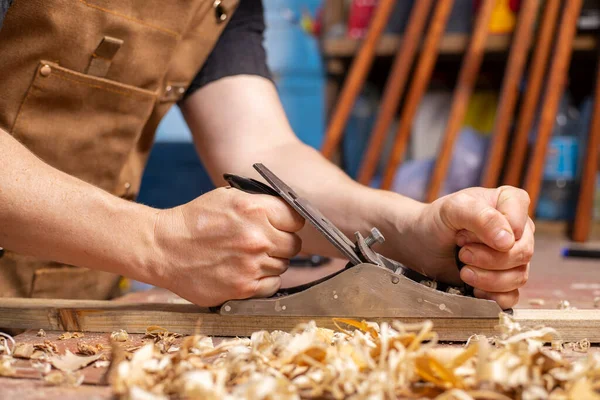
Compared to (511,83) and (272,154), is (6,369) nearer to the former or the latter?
(272,154)

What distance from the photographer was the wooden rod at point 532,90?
7.04ft

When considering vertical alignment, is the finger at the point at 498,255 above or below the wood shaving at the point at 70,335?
above

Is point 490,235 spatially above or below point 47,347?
above

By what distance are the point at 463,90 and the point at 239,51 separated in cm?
107

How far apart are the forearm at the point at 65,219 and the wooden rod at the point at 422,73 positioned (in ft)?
4.72

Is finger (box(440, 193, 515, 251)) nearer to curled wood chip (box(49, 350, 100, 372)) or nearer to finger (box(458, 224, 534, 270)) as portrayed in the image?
finger (box(458, 224, 534, 270))

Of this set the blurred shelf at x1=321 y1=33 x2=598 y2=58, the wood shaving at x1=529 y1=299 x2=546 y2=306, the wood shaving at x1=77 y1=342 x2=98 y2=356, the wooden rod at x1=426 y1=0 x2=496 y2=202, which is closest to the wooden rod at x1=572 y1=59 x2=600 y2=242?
the blurred shelf at x1=321 y1=33 x2=598 y2=58

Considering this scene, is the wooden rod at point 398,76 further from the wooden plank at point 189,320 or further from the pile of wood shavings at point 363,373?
the pile of wood shavings at point 363,373

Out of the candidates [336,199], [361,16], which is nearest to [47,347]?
[336,199]

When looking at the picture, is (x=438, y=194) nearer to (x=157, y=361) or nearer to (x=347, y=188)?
(x=347, y=188)

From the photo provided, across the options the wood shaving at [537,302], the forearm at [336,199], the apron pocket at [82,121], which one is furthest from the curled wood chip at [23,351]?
the wood shaving at [537,302]

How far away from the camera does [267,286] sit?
2.91 feet

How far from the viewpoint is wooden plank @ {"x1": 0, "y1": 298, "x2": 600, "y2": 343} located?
0.86 metres

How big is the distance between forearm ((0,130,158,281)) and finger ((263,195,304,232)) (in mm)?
157
